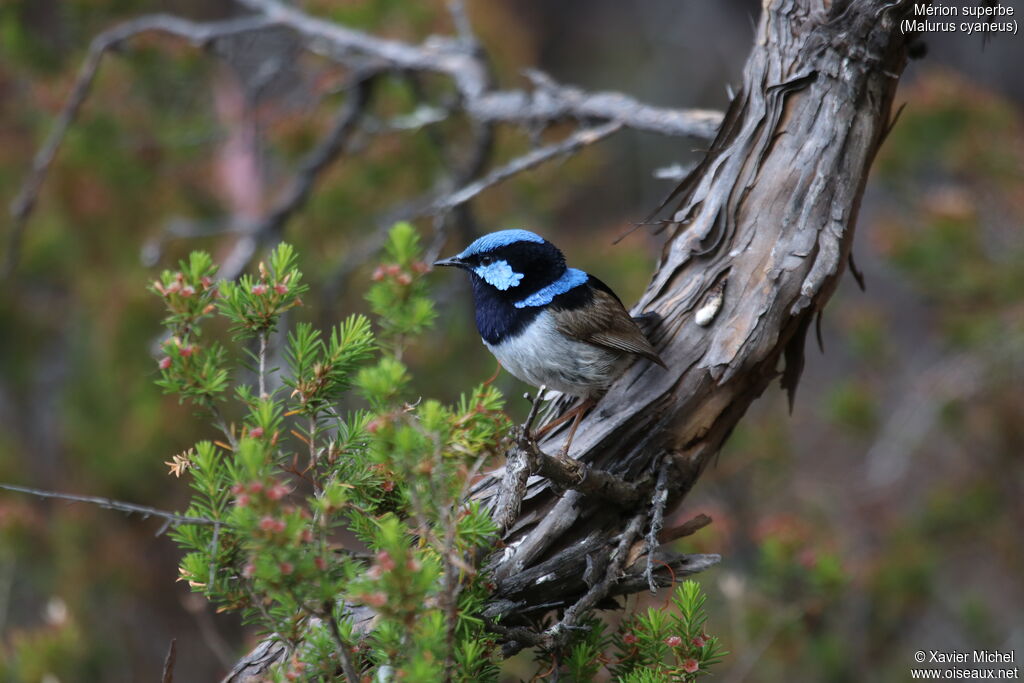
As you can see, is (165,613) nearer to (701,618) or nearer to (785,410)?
(785,410)

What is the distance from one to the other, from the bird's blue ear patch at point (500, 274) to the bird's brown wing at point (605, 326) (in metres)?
0.16

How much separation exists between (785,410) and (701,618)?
4329mm

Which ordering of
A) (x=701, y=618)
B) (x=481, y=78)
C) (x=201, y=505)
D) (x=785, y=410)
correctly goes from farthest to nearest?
(x=785, y=410)
(x=481, y=78)
(x=701, y=618)
(x=201, y=505)

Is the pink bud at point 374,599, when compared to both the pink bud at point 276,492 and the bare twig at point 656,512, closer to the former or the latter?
the pink bud at point 276,492

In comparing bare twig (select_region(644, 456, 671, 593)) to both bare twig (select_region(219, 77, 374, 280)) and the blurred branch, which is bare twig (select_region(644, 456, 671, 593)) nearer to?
the blurred branch

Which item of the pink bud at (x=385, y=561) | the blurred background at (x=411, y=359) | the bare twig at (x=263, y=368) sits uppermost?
the bare twig at (x=263, y=368)

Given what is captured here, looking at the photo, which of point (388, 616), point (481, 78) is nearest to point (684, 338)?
point (388, 616)

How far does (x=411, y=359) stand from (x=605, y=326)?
2.71m

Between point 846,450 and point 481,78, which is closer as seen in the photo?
point 481,78

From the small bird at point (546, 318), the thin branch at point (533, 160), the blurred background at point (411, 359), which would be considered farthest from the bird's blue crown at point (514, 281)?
the blurred background at point (411, 359)

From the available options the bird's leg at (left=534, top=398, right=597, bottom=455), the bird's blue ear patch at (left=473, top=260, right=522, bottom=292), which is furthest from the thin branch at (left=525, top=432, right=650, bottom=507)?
the bird's blue ear patch at (left=473, top=260, right=522, bottom=292)

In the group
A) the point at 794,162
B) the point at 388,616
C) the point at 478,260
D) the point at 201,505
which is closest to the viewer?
the point at 388,616

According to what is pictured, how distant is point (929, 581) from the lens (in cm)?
450

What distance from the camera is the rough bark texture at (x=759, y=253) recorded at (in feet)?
7.65
